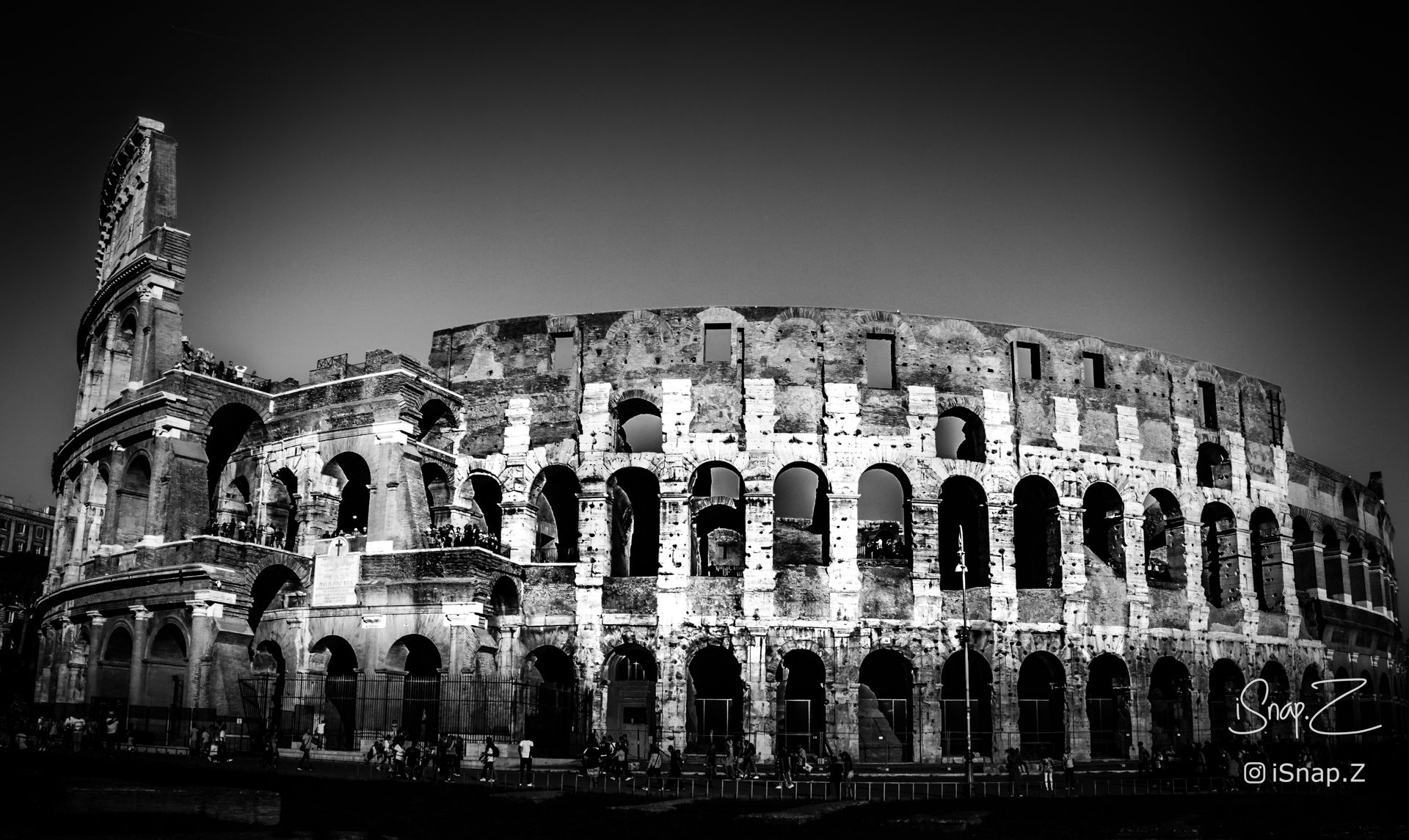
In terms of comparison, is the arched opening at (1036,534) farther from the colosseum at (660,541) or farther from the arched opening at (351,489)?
the arched opening at (351,489)

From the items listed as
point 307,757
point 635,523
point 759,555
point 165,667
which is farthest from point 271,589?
point 759,555

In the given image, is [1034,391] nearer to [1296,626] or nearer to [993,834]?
[1296,626]

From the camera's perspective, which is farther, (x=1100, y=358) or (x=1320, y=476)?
(x=1320, y=476)

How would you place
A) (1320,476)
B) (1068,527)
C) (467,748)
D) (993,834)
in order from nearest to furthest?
(993,834) → (467,748) → (1068,527) → (1320,476)

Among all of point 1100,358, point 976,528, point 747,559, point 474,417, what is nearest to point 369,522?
point 474,417

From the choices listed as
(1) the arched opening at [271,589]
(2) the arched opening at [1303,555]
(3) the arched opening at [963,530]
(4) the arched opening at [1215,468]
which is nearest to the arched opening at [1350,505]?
(2) the arched opening at [1303,555]

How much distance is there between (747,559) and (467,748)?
28.0 feet

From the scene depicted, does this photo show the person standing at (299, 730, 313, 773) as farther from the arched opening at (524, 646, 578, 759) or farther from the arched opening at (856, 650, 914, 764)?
the arched opening at (856, 650, 914, 764)

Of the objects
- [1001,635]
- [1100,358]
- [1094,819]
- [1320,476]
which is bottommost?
[1094,819]

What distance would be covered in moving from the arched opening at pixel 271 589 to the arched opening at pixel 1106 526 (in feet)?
68.4

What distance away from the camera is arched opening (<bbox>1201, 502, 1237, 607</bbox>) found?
35688mm

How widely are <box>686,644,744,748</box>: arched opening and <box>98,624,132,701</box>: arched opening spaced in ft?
46.6

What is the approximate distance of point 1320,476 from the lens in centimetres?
3994

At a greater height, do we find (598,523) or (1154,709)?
(598,523)
